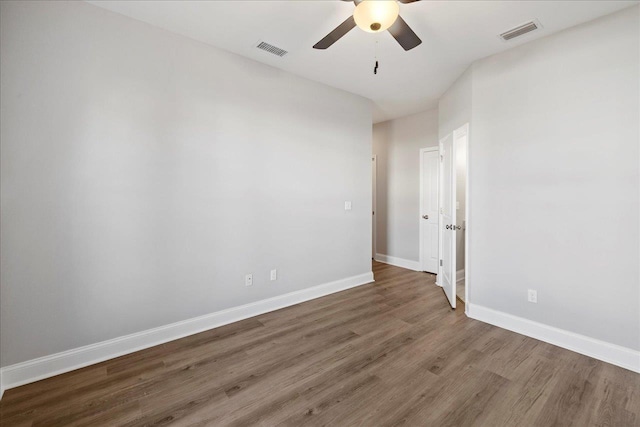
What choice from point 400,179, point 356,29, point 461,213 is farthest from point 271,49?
point 461,213

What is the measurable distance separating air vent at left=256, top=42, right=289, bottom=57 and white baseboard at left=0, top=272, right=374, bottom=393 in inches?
110

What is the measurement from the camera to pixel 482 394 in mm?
1930

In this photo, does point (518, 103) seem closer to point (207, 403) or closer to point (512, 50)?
point (512, 50)

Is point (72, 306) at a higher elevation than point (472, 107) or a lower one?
lower

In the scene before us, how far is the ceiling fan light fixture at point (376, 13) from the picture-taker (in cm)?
168

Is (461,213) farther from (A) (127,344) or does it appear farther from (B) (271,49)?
(A) (127,344)

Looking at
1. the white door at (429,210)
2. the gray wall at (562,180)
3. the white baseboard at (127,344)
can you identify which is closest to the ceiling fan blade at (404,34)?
the gray wall at (562,180)

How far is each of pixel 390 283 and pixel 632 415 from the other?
110 inches

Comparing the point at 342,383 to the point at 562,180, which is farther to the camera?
the point at 562,180

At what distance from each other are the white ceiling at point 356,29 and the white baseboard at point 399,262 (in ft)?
10.4

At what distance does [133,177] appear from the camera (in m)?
2.44

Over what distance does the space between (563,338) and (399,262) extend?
9.89ft

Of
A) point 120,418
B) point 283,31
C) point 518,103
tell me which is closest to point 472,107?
point 518,103

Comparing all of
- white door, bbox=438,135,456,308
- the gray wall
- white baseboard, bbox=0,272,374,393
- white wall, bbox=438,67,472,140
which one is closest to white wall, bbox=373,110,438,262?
white wall, bbox=438,67,472,140
